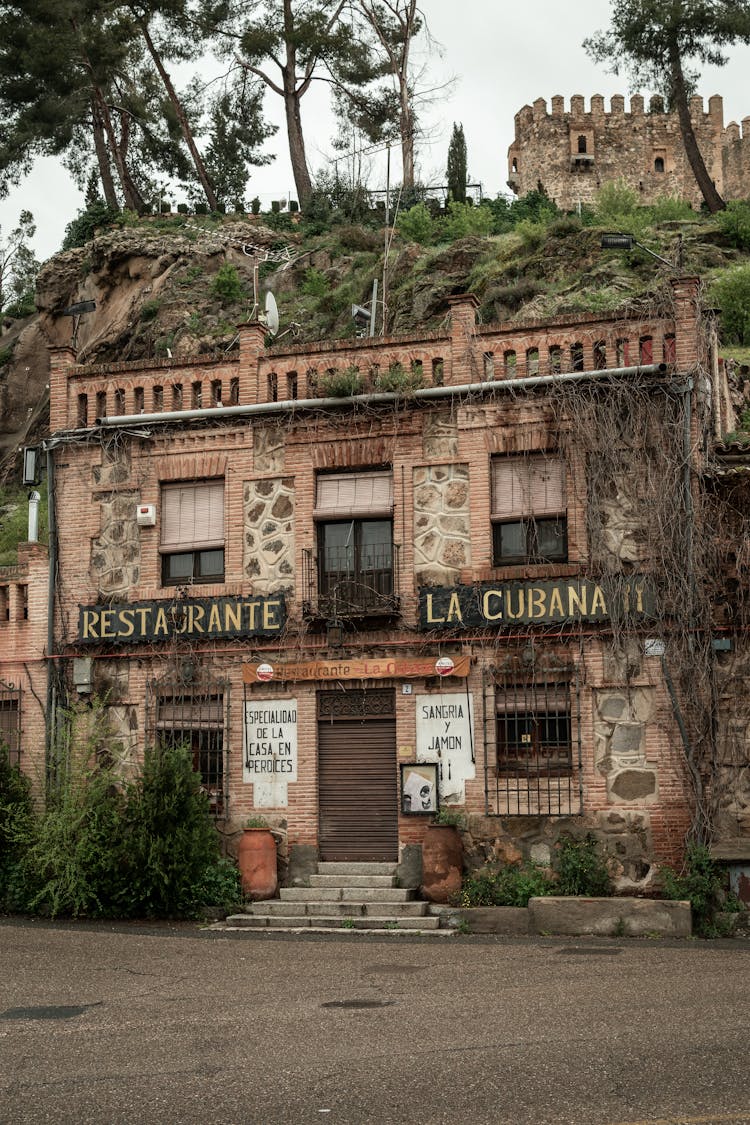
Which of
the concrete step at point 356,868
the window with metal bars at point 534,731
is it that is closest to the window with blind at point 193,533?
the concrete step at point 356,868

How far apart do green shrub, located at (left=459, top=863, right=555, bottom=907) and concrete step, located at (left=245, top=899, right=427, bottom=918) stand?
2.11ft

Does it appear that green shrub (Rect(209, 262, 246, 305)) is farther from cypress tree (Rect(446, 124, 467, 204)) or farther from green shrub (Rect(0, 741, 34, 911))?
green shrub (Rect(0, 741, 34, 911))

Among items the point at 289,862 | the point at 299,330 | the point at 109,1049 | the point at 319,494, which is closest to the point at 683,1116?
the point at 109,1049

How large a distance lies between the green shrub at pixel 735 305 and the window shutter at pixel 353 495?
48.5 ft

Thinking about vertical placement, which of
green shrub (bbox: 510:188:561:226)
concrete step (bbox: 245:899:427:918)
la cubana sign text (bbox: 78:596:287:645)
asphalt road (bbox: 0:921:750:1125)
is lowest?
asphalt road (bbox: 0:921:750:1125)

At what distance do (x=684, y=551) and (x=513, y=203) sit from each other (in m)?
36.2

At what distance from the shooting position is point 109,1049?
10.2m

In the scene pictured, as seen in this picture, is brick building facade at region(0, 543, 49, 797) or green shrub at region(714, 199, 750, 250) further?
green shrub at region(714, 199, 750, 250)

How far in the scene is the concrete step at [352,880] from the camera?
17969 mm

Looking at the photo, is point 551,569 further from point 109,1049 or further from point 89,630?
point 109,1049

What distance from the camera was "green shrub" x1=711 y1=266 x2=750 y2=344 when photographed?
30.9m

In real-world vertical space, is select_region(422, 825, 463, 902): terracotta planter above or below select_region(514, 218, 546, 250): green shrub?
below

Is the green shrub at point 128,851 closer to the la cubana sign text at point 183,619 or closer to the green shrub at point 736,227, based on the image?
the la cubana sign text at point 183,619

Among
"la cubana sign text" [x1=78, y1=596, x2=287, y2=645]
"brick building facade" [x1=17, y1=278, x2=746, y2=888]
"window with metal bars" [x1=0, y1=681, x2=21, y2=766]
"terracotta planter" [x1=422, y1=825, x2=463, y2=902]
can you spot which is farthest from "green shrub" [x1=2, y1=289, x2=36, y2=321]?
"terracotta planter" [x1=422, y1=825, x2=463, y2=902]
